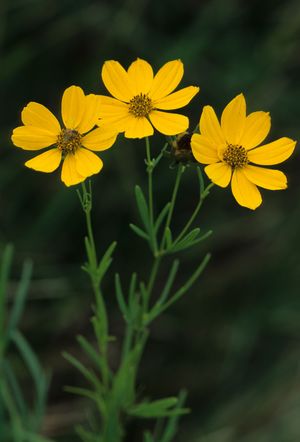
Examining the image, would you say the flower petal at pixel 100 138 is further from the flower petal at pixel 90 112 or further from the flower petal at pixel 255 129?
the flower petal at pixel 255 129

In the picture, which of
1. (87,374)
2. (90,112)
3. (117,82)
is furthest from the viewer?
→ (87,374)

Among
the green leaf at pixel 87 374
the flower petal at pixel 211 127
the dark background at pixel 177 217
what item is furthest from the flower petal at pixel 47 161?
the dark background at pixel 177 217

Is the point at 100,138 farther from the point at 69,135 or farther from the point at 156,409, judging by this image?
the point at 156,409

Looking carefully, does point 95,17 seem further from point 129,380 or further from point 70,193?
point 129,380

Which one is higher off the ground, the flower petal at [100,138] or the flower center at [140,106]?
the flower center at [140,106]

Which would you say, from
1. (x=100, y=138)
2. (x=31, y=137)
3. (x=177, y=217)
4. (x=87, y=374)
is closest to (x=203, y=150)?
(x=100, y=138)

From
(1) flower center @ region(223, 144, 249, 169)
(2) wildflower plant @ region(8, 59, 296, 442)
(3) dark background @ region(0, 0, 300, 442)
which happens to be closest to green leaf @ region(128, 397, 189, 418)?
(2) wildflower plant @ region(8, 59, 296, 442)
